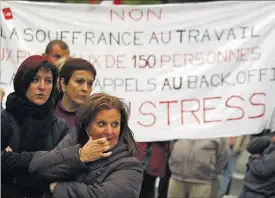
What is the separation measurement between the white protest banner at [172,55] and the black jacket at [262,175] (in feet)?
0.82

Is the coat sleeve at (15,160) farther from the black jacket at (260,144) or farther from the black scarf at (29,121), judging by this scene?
the black jacket at (260,144)

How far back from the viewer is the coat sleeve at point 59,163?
423cm

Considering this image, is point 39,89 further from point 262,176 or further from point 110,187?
point 262,176

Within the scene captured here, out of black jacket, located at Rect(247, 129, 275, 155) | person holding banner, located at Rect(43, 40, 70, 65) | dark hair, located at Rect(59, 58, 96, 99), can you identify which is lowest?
black jacket, located at Rect(247, 129, 275, 155)

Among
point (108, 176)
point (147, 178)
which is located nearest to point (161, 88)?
point (147, 178)

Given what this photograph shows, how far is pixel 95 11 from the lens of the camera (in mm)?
7738

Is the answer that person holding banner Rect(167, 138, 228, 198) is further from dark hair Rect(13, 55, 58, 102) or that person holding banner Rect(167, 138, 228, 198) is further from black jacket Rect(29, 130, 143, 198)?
black jacket Rect(29, 130, 143, 198)

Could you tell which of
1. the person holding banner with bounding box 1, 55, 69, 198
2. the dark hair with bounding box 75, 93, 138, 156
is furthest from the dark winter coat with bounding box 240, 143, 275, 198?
the dark hair with bounding box 75, 93, 138, 156

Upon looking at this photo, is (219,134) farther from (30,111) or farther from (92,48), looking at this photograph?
(30,111)

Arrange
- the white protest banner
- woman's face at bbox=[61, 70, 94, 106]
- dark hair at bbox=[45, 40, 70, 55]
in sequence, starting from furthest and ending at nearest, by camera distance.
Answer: dark hair at bbox=[45, 40, 70, 55] < the white protest banner < woman's face at bbox=[61, 70, 94, 106]

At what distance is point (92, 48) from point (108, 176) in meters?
3.64

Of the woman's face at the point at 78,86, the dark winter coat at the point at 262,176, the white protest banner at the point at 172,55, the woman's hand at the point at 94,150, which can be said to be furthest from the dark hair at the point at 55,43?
the woman's hand at the point at 94,150

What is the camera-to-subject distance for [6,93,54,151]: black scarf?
15.5ft

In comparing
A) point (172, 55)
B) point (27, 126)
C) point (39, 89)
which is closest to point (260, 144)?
point (172, 55)
